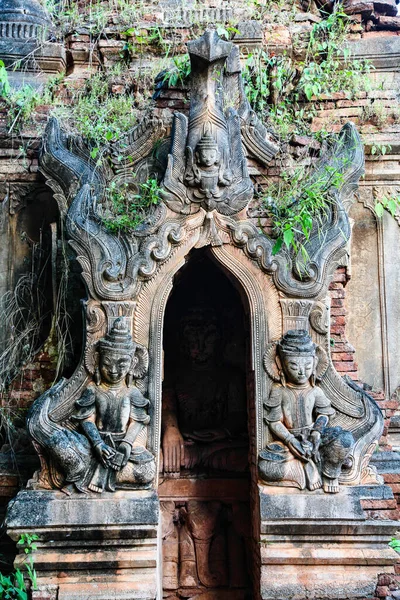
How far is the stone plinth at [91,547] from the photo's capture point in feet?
16.7

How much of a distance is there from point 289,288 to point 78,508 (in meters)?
2.41

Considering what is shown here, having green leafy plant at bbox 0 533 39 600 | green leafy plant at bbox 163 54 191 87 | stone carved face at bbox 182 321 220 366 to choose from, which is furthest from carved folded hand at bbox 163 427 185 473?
green leafy plant at bbox 163 54 191 87

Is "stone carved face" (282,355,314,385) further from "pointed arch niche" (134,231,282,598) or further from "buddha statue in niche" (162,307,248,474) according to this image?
"buddha statue in niche" (162,307,248,474)

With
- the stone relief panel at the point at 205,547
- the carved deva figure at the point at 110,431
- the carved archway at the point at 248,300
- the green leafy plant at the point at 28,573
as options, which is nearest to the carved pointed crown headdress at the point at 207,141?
the carved archway at the point at 248,300

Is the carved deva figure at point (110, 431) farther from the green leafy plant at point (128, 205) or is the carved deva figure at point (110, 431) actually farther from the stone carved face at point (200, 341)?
the stone carved face at point (200, 341)

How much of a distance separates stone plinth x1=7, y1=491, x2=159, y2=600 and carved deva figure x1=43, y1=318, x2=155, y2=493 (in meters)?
0.22

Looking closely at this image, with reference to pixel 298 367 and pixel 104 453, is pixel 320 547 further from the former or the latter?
pixel 104 453

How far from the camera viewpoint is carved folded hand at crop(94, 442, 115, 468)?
17.3 ft

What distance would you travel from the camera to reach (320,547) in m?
5.26

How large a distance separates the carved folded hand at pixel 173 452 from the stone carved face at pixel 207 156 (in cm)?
254

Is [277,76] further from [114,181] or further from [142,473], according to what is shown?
[142,473]

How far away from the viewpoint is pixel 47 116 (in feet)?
24.7

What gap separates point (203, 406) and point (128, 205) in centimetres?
213

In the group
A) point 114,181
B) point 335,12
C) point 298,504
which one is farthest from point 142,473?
point 335,12
